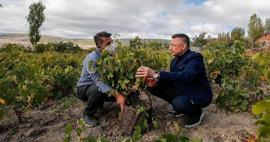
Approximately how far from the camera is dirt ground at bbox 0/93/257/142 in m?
5.06

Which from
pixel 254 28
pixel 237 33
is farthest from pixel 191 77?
pixel 254 28

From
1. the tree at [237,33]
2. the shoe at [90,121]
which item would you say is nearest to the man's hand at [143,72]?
the shoe at [90,121]

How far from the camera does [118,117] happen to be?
539 centimetres

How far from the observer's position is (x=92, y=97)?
5.29 metres

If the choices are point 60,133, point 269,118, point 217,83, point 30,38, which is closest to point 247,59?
point 217,83

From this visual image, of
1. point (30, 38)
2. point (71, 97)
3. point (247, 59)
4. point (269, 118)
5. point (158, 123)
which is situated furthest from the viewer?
point (30, 38)

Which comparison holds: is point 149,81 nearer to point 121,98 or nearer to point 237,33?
point 121,98

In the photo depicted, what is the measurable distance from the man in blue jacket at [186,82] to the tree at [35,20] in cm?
3823

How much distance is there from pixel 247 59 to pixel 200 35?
17454 mm

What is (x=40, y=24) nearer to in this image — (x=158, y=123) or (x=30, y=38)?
(x=30, y=38)

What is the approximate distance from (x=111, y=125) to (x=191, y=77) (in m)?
1.21

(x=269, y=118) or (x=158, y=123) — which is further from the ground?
(x=269, y=118)

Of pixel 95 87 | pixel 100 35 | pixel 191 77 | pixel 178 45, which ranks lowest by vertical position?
pixel 95 87

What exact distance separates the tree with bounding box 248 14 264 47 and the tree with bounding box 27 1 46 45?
20.9 m
